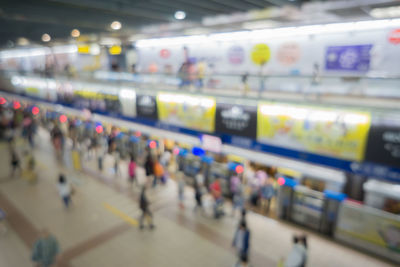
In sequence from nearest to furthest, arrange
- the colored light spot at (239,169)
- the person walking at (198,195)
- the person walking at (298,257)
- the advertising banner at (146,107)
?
the person walking at (298,257) < the advertising banner at (146,107) < the person walking at (198,195) < the colored light spot at (239,169)

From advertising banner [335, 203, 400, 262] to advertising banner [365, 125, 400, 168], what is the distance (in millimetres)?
4294

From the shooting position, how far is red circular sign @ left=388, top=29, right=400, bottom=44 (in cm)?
679

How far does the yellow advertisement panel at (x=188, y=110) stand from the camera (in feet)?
20.5

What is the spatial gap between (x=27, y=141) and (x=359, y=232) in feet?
70.4

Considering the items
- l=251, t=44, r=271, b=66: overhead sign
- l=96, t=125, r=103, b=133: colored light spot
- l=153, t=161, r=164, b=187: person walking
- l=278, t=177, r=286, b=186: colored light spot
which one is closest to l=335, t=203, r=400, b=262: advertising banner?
l=278, t=177, r=286, b=186: colored light spot

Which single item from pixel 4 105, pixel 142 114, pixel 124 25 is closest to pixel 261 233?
pixel 142 114

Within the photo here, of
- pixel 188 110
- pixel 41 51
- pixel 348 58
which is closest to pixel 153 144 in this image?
pixel 188 110

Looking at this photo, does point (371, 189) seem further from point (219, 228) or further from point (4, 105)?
point (4, 105)

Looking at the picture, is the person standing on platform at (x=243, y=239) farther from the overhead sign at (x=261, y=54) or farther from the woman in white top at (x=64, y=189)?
the woman in white top at (x=64, y=189)

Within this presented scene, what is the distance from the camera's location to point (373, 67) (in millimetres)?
7328

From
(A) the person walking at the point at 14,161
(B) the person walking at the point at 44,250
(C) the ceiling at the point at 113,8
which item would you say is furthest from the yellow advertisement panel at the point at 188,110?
(A) the person walking at the point at 14,161

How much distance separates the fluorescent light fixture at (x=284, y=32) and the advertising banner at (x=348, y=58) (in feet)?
1.75

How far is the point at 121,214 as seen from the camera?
29.3ft

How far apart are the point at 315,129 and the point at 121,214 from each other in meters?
7.39
